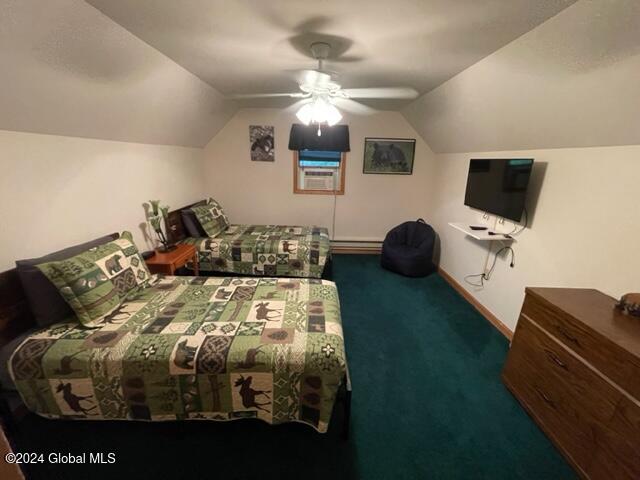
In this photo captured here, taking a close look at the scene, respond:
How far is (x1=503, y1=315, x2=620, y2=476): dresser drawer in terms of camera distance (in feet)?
4.43

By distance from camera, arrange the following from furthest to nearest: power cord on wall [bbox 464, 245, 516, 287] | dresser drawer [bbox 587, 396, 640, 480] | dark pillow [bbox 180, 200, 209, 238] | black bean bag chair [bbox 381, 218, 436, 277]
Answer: black bean bag chair [bbox 381, 218, 436, 277] → dark pillow [bbox 180, 200, 209, 238] → power cord on wall [bbox 464, 245, 516, 287] → dresser drawer [bbox 587, 396, 640, 480]


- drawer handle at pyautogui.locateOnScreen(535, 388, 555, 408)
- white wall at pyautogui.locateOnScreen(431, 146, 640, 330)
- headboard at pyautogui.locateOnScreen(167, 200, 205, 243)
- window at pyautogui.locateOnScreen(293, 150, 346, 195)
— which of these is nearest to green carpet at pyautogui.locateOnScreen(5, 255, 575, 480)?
drawer handle at pyautogui.locateOnScreen(535, 388, 555, 408)

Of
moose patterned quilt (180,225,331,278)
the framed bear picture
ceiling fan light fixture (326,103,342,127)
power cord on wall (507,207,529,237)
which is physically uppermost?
ceiling fan light fixture (326,103,342,127)

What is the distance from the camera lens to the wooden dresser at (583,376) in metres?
1.22

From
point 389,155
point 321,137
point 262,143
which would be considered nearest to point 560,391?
point 389,155

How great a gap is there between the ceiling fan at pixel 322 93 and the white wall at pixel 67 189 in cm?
143

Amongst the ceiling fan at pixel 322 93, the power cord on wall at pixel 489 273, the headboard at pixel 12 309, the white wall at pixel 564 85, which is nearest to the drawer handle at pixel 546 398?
the power cord on wall at pixel 489 273

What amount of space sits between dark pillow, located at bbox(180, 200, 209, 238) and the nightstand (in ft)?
1.05

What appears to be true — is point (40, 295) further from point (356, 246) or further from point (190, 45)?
point (356, 246)

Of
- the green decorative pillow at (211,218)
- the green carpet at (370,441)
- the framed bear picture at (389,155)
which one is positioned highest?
the framed bear picture at (389,155)

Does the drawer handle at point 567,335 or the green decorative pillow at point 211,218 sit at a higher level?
the green decorative pillow at point 211,218

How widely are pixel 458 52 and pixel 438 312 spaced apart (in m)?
2.31

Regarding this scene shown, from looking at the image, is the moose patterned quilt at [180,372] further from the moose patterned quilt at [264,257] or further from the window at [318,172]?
the window at [318,172]

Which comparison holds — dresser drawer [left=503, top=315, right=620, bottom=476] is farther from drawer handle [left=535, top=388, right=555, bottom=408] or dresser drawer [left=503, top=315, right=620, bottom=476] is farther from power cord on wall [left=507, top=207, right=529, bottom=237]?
power cord on wall [left=507, top=207, right=529, bottom=237]
